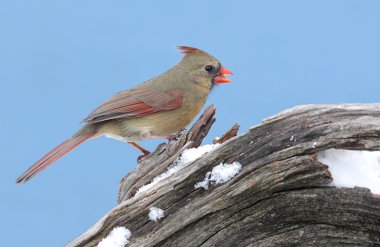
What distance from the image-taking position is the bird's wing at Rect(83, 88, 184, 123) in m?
4.12

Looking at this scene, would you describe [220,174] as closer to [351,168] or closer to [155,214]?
[155,214]

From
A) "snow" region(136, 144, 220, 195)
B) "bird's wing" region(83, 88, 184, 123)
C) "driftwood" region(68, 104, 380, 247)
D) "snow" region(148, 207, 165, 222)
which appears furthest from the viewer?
"bird's wing" region(83, 88, 184, 123)

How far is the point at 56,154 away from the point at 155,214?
1205 millimetres

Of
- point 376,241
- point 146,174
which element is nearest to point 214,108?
point 146,174

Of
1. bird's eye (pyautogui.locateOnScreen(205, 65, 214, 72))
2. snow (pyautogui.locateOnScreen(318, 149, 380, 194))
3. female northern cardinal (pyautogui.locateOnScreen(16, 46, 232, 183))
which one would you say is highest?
bird's eye (pyautogui.locateOnScreen(205, 65, 214, 72))

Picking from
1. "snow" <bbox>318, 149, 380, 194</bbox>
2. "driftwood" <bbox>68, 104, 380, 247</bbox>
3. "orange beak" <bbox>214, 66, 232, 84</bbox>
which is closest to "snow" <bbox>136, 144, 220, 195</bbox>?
"driftwood" <bbox>68, 104, 380, 247</bbox>

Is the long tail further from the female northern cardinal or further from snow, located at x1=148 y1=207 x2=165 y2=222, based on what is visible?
snow, located at x1=148 y1=207 x2=165 y2=222

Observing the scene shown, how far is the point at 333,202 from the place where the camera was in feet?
8.79

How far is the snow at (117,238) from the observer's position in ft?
9.93

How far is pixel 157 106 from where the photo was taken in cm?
421

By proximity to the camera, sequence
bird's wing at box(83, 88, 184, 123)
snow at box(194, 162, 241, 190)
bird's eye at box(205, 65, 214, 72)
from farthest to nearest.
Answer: bird's eye at box(205, 65, 214, 72) < bird's wing at box(83, 88, 184, 123) < snow at box(194, 162, 241, 190)

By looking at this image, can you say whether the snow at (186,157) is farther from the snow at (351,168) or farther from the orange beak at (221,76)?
the orange beak at (221,76)

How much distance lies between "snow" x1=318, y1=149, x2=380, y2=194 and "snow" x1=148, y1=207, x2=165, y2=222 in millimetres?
871

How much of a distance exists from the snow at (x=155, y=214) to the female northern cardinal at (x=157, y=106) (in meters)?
1.15
